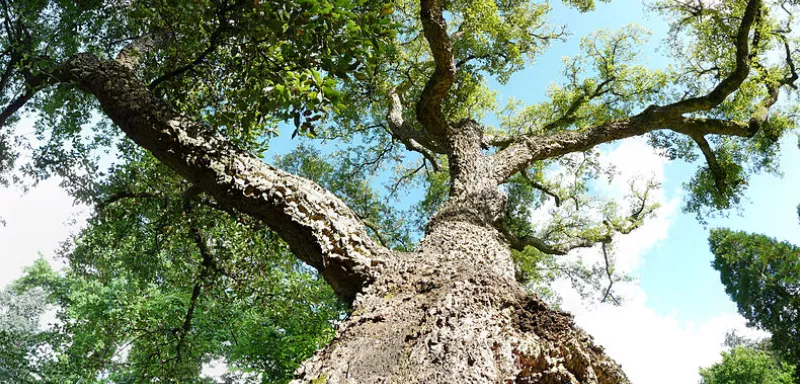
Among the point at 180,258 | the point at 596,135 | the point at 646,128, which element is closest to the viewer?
the point at 596,135

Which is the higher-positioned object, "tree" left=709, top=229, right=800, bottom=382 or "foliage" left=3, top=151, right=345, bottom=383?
"tree" left=709, top=229, right=800, bottom=382

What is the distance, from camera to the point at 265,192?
3.42 meters

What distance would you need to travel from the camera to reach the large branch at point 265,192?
3443mm

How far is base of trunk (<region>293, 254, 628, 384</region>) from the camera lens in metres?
2.34

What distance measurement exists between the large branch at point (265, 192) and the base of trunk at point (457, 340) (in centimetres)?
38

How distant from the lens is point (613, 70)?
10977 mm

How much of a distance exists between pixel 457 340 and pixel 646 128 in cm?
612

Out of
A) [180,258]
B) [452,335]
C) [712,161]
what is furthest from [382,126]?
[452,335]

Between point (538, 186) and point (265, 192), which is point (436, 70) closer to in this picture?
point (265, 192)

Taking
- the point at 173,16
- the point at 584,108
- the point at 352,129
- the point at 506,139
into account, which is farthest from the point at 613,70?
the point at 173,16

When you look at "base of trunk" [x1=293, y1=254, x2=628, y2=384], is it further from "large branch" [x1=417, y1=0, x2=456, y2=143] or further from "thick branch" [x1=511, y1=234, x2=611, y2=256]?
"thick branch" [x1=511, y1=234, x2=611, y2=256]

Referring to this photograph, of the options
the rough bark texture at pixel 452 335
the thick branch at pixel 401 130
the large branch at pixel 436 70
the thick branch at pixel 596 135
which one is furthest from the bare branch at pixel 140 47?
the thick branch at pixel 596 135

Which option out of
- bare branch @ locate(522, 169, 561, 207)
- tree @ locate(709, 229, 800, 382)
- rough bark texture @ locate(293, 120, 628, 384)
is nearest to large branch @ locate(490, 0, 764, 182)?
rough bark texture @ locate(293, 120, 628, 384)

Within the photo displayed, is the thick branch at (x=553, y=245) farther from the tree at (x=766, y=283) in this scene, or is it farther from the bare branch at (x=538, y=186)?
the tree at (x=766, y=283)
